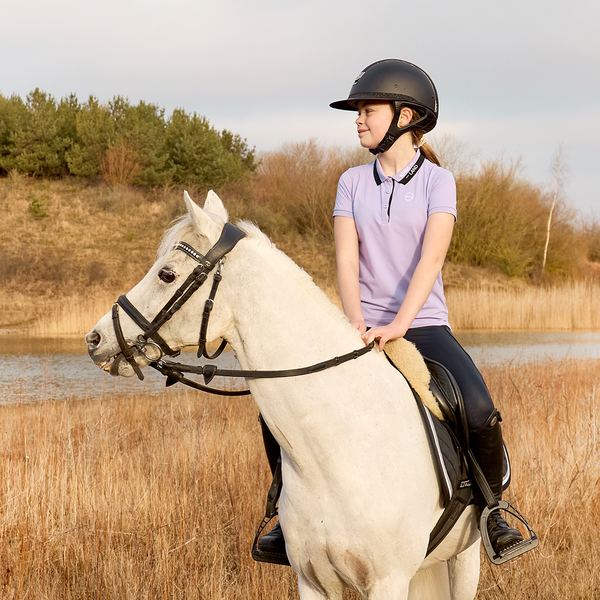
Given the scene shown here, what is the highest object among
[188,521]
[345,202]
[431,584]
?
[345,202]

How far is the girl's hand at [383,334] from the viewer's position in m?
2.21

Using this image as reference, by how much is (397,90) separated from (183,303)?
138 centimetres

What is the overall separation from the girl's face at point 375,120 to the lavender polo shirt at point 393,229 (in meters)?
0.14

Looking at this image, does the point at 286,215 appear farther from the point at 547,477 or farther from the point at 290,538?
the point at 290,538

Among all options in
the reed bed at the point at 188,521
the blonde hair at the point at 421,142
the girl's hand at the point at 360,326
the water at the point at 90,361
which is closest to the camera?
the girl's hand at the point at 360,326

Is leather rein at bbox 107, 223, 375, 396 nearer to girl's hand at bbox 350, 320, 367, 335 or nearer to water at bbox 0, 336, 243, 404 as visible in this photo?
girl's hand at bbox 350, 320, 367, 335

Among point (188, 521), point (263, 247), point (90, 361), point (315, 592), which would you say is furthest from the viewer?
point (90, 361)

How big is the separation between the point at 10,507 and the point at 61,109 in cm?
3935

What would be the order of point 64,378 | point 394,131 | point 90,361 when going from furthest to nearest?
point 90,361 → point 64,378 → point 394,131

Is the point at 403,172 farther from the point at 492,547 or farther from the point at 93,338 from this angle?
the point at 492,547

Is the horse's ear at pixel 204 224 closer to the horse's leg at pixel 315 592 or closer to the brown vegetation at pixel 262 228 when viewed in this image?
the horse's leg at pixel 315 592

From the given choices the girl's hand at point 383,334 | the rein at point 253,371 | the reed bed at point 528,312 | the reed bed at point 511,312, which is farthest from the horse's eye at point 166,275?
the reed bed at point 528,312

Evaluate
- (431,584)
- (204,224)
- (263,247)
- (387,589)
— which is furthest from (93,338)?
(431,584)

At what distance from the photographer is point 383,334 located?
223 cm
